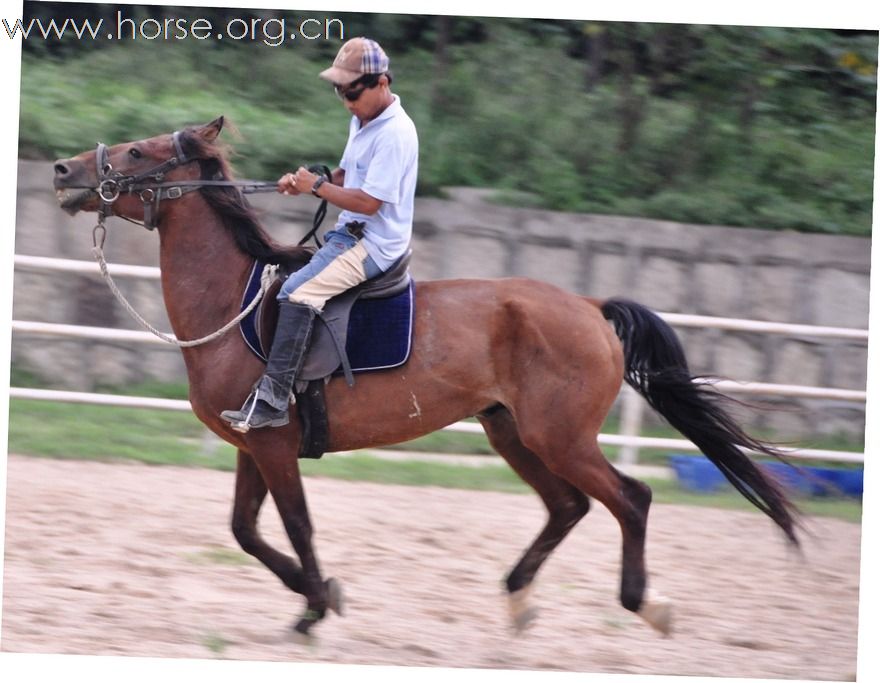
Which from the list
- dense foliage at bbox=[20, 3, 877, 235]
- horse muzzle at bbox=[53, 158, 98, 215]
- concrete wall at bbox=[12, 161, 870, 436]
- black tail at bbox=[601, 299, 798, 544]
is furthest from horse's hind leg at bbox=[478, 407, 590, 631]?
dense foliage at bbox=[20, 3, 877, 235]

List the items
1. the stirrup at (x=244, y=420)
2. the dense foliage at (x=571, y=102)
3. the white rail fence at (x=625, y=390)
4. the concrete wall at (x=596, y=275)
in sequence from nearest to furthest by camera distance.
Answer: the stirrup at (x=244, y=420), the white rail fence at (x=625, y=390), the concrete wall at (x=596, y=275), the dense foliage at (x=571, y=102)

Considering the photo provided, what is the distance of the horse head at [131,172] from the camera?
4762 millimetres

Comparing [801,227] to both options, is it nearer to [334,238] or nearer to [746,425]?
[746,425]

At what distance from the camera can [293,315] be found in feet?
15.3

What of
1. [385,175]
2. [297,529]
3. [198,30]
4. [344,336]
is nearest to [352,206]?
[385,175]

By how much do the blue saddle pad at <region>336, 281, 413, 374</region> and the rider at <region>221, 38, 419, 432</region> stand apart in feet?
0.53

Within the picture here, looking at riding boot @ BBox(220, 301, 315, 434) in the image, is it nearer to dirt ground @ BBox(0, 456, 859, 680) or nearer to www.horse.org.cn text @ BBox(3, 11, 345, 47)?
dirt ground @ BBox(0, 456, 859, 680)

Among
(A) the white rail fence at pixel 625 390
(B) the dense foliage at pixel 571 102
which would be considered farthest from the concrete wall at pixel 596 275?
(A) the white rail fence at pixel 625 390

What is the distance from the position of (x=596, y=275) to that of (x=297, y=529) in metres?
Result: 5.42

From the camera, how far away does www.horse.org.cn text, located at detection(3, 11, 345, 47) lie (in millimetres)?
10242

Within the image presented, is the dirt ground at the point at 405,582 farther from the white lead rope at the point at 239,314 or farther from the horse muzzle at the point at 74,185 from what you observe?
the horse muzzle at the point at 74,185

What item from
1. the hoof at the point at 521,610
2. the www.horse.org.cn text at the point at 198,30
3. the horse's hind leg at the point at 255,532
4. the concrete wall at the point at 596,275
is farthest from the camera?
the www.horse.org.cn text at the point at 198,30

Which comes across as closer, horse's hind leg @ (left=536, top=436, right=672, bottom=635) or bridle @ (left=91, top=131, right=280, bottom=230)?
bridle @ (left=91, top=131, right=280, bottom=230)

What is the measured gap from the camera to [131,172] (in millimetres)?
4828
